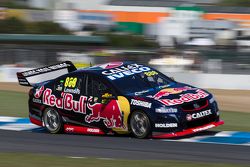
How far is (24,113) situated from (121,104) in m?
5.66

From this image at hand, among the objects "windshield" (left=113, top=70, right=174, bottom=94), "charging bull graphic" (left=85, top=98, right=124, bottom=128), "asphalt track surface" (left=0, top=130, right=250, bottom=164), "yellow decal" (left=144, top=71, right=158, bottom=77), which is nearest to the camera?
"asphalt track surface" (left=0, top=130, right=250, bottom=164)

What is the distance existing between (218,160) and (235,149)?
47.2 inches

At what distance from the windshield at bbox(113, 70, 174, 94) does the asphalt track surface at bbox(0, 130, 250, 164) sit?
87 cm

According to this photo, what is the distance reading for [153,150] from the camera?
379 inches

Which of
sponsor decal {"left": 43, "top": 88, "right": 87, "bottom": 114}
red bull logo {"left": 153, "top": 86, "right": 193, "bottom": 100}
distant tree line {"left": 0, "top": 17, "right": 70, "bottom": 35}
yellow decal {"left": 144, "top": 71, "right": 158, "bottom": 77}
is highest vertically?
distant tree line {"left": 0, "top": 17, "right": 70, "bottom": 35}

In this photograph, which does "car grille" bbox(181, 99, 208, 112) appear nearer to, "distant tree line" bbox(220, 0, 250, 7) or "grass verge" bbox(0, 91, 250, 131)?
"grass verge" bbox(0, 91, 250, 131)

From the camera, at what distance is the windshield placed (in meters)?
11.3

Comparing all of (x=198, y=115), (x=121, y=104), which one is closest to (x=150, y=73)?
(x=121, y=104)

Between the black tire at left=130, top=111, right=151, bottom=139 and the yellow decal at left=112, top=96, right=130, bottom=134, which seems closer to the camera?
the black tire at left=130, top=111, right=151, bottom=139

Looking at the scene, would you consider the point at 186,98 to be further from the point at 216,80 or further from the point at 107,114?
the point at 216,80

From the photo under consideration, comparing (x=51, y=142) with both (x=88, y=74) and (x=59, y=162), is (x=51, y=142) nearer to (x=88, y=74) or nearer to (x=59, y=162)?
(x=88, y=74)

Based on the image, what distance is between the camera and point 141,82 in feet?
37.7

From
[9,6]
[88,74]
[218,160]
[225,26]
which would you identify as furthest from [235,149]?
[9,6]

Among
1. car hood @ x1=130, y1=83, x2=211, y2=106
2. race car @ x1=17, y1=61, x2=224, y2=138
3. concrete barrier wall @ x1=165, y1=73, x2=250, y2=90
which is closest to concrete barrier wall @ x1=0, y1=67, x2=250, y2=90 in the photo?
concrete barrier wall @ x1=165, y1=73, x2=250, y2=90
